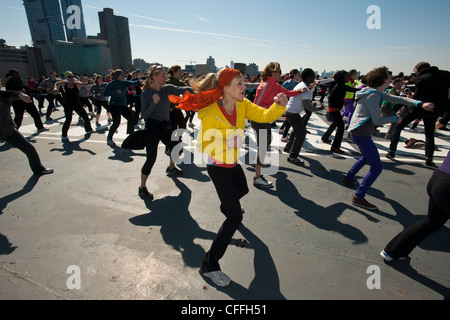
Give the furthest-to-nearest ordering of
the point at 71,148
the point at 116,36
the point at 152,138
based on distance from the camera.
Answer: the point at 116,36, the point at 71,148, the point at 152,138

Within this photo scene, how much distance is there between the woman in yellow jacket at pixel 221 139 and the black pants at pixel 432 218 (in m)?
1.62

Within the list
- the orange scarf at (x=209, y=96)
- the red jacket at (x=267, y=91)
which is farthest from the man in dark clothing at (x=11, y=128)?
the red jacket at (x=267, y=91)

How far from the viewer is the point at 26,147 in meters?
4.53

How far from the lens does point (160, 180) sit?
465cm

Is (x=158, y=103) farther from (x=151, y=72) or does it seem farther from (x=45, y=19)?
(x=45, y=19)

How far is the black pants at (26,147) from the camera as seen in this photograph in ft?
14.4

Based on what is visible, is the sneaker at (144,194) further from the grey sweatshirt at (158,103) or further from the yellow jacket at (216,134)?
the yellow jacket at (216,134)

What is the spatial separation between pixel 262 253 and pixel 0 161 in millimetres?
6677

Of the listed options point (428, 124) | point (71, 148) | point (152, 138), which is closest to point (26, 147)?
point (71, 148)

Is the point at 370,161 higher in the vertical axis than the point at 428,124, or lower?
lower

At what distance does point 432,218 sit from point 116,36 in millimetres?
208479

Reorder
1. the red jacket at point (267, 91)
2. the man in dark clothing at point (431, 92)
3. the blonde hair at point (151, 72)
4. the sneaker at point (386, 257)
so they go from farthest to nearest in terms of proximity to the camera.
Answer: the man in dark clothing at point (431, 92) < the red jacket at point (267, 91) < the blonde hair at point (151, 72) < the sneaker at point (386, 257)

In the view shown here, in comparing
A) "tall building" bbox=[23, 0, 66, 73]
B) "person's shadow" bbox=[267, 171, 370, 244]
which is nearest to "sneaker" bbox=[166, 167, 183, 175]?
"person's shadow" bbox=[267, 171, 370, 244]

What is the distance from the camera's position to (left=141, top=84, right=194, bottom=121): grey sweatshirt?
388 centimetres
